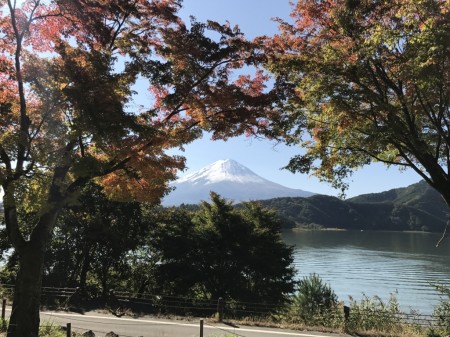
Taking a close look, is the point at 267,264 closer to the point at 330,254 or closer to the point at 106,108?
the point at 106,108

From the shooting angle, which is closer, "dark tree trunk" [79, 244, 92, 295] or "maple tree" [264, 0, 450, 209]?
"maple tree" [264, 0, 450, 209]

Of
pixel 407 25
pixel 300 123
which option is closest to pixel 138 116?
pixel 300 123

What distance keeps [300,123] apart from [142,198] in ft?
14.4

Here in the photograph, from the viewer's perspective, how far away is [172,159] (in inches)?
369

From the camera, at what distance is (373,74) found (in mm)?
7512

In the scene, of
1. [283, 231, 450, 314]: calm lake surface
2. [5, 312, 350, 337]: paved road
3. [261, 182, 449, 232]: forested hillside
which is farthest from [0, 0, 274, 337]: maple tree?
[261, 182, 449, 232]: forested hillside

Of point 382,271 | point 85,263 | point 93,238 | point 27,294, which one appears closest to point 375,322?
point 27,294

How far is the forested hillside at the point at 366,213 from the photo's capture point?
5379 inches

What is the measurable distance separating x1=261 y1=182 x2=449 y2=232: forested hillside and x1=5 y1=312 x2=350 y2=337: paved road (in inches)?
4787

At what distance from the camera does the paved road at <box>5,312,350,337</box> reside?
34.9 feet

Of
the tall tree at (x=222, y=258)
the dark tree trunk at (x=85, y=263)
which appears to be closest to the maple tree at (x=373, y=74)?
the tall tree at (x=222, y=258)

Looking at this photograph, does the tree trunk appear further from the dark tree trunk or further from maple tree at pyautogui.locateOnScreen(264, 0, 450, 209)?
the dark tree trunk

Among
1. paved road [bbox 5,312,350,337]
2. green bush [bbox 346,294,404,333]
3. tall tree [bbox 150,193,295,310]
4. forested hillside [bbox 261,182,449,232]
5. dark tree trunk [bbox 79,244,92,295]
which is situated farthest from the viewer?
forested hillside [bbox 261,182,449,232]

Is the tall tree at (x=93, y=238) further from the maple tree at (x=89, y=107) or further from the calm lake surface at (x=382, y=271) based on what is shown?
the maple tree at (x=89, y=107)
